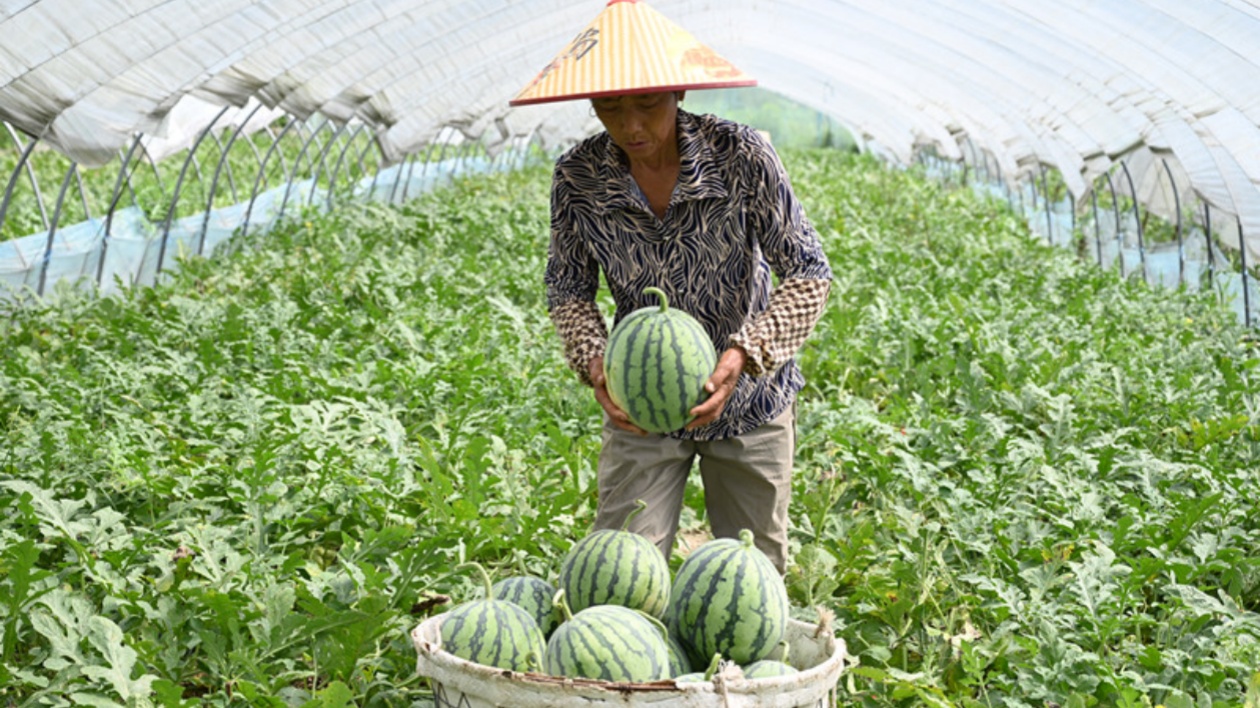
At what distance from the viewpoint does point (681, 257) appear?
3.24 metres

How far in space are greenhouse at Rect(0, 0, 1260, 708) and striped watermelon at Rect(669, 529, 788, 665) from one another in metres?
0.01

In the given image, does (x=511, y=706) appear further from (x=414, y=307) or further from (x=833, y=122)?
(x=833, y=122)

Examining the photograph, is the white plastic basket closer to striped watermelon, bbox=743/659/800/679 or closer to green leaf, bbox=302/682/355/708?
striped watermelon, bbox=743/659/800/679

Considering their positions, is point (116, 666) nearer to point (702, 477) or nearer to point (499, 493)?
point (702, 477)

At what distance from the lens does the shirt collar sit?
123 inches

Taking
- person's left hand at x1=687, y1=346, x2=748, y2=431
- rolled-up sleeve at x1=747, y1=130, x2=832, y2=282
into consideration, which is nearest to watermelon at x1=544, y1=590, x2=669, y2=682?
person's left hand at x1=687, y1=346, x2=748, y2=431

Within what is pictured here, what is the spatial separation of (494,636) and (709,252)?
1.14 metres

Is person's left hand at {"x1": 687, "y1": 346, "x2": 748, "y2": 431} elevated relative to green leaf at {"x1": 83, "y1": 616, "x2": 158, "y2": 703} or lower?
elevated

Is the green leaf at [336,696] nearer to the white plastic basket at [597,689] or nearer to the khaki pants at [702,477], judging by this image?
the white plastic basket at [597,689]

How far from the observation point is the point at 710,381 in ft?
9.70

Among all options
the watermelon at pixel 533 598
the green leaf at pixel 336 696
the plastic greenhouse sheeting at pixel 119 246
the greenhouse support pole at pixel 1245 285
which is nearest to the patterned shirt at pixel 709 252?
the watermelon at pixel 533 598

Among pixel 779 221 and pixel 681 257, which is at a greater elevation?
pixel 779 221

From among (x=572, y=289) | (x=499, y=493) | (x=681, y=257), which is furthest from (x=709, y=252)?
(x=499, y=493)

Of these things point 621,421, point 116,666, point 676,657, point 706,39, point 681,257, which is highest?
point 706,39
